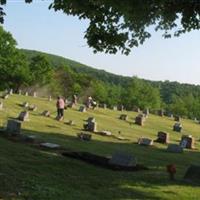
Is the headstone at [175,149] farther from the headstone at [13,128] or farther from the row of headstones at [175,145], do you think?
the headstone at [13,128]

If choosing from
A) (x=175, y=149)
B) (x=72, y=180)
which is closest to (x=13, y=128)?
(x=175, y=149)

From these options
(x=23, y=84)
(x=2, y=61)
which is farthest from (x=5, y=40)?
(x=23, y=84)

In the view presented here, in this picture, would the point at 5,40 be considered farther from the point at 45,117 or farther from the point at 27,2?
the point at 27,2

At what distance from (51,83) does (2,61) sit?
41.3 metres

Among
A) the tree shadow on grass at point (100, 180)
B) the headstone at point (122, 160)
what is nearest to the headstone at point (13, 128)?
the tree shadow on grass at point (100, 180)

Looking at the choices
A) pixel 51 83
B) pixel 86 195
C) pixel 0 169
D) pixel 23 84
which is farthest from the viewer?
pixel 51 83

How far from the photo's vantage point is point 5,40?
257 feet

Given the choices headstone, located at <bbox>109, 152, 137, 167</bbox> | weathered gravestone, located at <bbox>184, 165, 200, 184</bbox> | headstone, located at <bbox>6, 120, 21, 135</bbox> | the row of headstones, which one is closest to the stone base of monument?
headstone, located at <bbox>109, 152, 137, 167</bbox>

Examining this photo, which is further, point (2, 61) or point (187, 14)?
point (2, 61)

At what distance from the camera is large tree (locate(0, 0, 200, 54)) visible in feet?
43.9

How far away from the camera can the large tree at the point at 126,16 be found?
43.9 feet

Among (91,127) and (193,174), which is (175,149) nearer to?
(91,127)

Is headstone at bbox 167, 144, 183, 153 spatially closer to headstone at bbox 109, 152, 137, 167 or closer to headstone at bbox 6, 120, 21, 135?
headstone at bbox 6, 120, 21, 135

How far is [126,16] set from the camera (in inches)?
531
